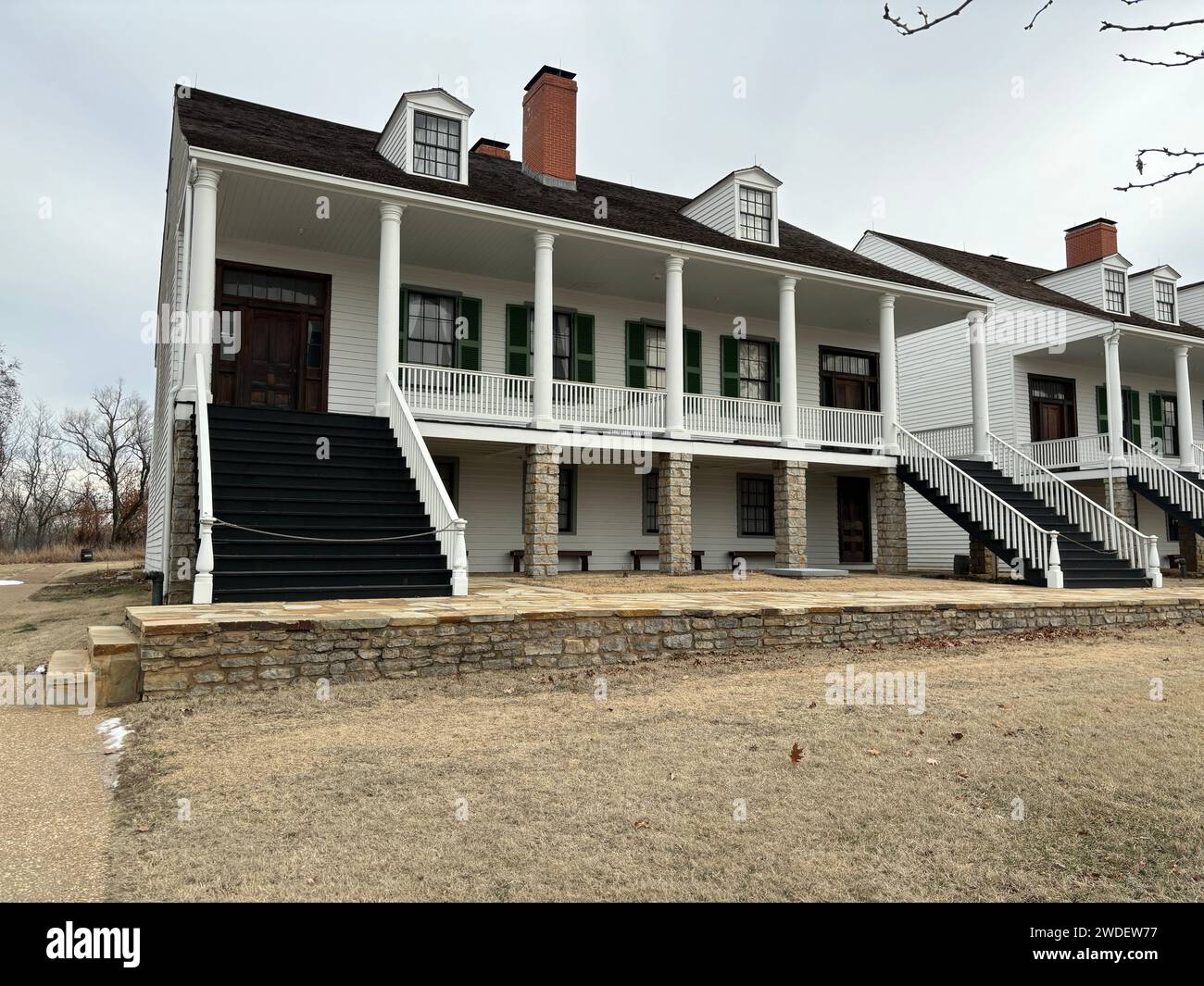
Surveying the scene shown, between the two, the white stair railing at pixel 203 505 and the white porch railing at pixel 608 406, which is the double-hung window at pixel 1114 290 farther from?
the white stair railing at pixel 203 505

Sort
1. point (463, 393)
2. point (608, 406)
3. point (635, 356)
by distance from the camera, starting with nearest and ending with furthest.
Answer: point (463, 393)
point (608, 406)
point (635, 356)

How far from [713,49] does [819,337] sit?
666 inches

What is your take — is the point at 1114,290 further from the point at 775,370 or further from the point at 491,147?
the point at 491,147

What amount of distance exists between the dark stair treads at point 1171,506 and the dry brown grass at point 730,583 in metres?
7.42

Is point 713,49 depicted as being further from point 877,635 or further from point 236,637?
point 877,635

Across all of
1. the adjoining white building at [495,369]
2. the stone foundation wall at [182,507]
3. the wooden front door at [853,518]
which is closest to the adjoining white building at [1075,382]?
the wooden front door at [853,518]

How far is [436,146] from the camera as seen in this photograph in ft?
51.1

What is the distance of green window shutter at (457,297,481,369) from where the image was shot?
15922 mm

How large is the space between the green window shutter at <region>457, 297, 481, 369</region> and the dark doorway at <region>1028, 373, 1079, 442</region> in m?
15.3

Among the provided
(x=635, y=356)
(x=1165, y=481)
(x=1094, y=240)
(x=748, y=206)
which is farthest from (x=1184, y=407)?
(x=635, y=356)

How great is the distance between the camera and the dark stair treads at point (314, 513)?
30.7 ft

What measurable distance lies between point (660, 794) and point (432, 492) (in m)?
7.02
